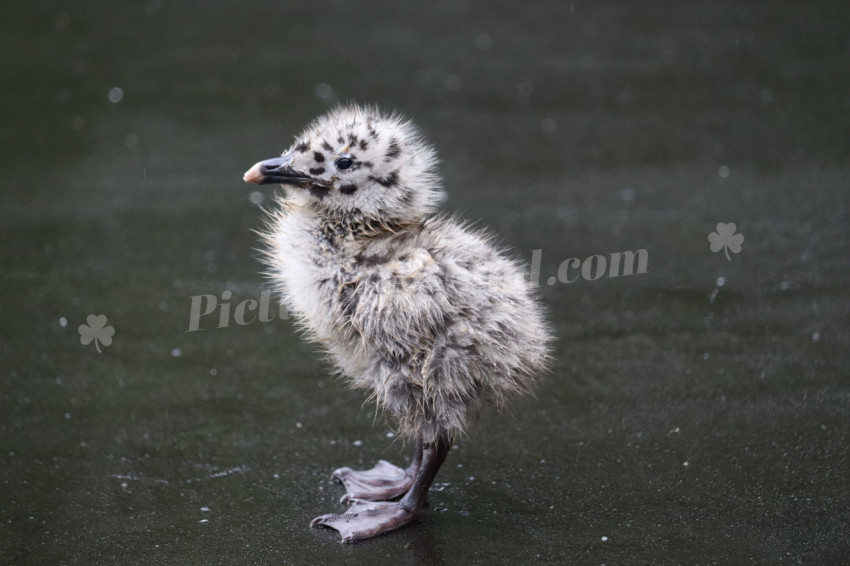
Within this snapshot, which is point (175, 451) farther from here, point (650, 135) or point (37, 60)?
point (37, 60)

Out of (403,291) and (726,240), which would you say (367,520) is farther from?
(726,240)

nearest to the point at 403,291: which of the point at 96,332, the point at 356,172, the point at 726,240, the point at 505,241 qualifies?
the point at 356,172

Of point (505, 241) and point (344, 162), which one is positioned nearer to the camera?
point (344, 162)

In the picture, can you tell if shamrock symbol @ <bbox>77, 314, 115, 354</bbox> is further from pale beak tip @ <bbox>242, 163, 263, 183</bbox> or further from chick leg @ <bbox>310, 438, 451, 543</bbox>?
chick leg @ <bbox>310, 438, 451, 543</bbox>

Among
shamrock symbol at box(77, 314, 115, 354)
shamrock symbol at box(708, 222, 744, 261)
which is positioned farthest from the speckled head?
shamrock symbol at box(708, 222, 744, 261)

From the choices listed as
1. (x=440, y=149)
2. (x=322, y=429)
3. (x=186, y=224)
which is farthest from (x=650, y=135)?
(x=322, y=429)
